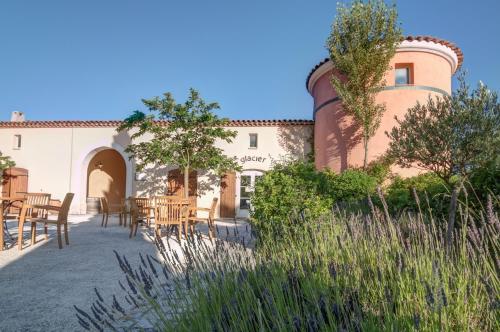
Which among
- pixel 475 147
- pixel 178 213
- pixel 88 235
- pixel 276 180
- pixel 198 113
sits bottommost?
pixel 88 235

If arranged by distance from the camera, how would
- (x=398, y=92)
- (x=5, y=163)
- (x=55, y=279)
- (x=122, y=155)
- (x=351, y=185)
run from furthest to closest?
(x=122, y=155) < (x=5, y=163) < (x=398, y=92) < (x=351, y=185) < (x=55, y=279)

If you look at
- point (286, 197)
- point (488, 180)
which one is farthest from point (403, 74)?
point (488, 180)

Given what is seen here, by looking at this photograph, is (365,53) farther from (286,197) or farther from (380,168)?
(286,197)

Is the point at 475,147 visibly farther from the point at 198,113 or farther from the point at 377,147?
the point at 198,113

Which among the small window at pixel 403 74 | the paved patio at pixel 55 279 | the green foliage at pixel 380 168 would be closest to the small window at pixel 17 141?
the paved patio at pixel 55 279

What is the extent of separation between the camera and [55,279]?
13.0 ft

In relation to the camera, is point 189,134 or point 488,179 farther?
point 189,134

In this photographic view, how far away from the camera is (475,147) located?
249 inches

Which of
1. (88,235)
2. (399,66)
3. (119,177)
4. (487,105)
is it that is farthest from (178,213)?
(119,177)

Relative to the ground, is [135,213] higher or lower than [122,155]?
lower

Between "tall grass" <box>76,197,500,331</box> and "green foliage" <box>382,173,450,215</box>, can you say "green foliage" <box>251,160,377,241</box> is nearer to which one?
"green foliage" <box>382,173,450,215</box>

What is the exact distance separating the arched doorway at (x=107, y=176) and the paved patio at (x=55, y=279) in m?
10.6

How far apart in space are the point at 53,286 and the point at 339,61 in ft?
32.5

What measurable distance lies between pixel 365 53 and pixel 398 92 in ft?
5.57
